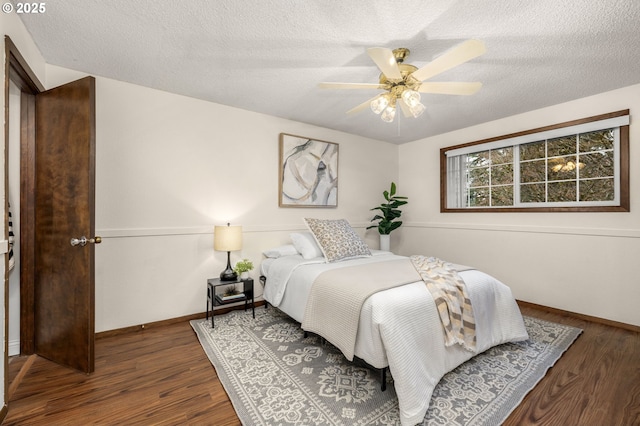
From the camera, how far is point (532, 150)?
3.35m

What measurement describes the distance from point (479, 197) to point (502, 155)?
0.62m

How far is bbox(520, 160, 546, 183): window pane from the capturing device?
327 cm

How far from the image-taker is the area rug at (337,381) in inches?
60.2

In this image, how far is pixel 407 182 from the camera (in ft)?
15.3

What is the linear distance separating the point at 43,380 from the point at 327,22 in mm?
2986

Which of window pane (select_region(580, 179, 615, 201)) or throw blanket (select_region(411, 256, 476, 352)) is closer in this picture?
throw blanket (select_region(411, 256, 476, 352))

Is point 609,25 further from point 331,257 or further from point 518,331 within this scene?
point 331,257

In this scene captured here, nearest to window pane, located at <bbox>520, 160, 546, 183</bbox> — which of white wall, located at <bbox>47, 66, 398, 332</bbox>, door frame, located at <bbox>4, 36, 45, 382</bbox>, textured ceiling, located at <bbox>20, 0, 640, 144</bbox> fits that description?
textured ceiling, located at <bbox>20, 0, 640, 144</bbox>

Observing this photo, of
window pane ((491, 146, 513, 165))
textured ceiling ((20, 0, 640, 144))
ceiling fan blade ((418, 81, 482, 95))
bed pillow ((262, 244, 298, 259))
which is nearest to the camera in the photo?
textured ceiling ((20, 0, 640, 144))

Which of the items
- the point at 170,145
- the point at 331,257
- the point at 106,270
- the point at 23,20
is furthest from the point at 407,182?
the point at 23,20

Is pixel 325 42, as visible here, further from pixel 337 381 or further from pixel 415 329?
pixel 337 381

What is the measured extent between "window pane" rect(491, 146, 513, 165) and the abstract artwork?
6.96ft

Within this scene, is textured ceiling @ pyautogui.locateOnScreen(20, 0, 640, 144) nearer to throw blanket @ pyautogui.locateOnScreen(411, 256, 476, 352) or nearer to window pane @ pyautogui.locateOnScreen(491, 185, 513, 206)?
window pane @ pyautogui.locateOnScreen(491, 185, 513, 206)

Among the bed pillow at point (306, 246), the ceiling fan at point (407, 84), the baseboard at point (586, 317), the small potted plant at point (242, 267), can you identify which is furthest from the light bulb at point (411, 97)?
the baseboard at point (586, 317)
